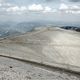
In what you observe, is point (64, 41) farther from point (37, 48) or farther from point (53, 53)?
point (53, 53)

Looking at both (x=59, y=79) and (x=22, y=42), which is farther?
(x=22, y=42)

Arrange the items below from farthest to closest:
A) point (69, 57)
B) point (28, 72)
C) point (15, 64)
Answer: point (69, 57) < point (15, 64) < point (28, 72)

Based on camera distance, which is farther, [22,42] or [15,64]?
[22,42]

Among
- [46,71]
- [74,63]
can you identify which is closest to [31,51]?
[74,63]

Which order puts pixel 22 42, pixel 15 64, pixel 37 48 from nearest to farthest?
pixel 15 64
pixel 37 48
pixel 22 42

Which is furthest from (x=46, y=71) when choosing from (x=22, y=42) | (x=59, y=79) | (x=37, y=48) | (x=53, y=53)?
(x=22, y=42)

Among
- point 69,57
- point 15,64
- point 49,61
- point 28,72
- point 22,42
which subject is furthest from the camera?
point 22,42

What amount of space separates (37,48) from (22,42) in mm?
6954

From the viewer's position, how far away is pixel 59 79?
71.9 ft

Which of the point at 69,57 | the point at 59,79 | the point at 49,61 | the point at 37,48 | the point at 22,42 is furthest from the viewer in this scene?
the point at 22,42

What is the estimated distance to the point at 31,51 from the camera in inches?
1547

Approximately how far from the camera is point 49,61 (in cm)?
3145

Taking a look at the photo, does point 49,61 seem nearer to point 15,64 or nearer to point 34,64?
point 34,64

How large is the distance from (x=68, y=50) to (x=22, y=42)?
11944 millimetres
